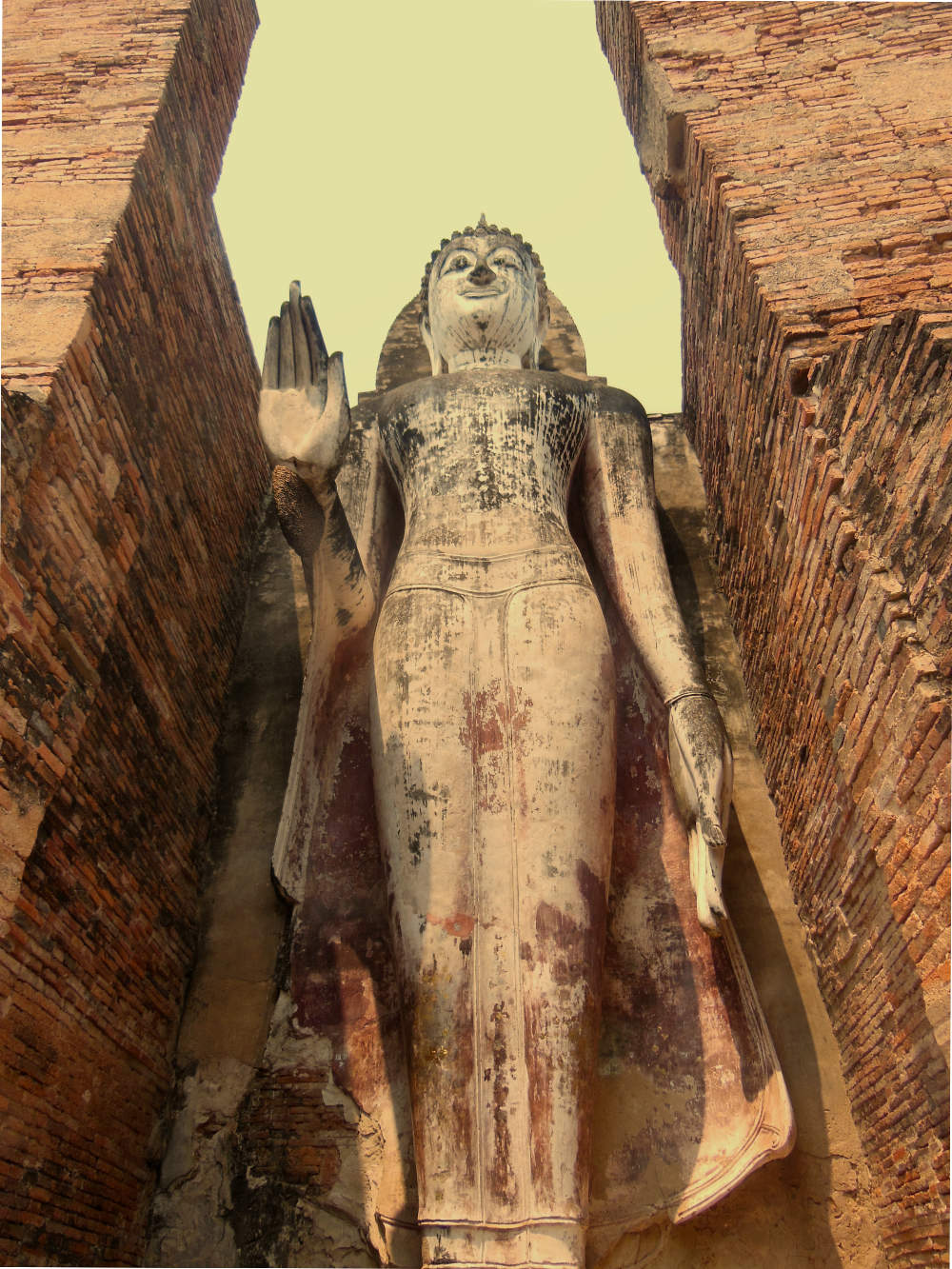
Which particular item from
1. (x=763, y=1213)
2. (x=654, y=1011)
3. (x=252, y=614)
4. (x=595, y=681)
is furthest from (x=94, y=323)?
(x=763, y=1213)

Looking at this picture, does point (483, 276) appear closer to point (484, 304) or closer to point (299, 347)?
point (484, 304)

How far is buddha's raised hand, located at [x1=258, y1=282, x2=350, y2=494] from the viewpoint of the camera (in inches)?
151

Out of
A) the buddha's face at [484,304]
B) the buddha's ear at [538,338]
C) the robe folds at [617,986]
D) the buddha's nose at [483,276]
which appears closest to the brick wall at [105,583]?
the robe folds at [617,986]

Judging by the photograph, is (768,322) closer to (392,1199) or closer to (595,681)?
(595,681)

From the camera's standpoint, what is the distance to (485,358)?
538cm

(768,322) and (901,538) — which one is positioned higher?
(768,322)

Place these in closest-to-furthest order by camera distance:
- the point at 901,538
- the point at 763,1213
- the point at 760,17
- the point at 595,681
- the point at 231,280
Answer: the point at 901,538 → the point at 763,1213 → the point at 595,681 → the point at 760,17 → the point at 231,280

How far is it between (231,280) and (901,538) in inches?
179

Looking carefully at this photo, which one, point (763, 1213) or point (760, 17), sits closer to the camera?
point (763, 1213)

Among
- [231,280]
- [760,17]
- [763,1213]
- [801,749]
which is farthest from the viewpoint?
[231,280]

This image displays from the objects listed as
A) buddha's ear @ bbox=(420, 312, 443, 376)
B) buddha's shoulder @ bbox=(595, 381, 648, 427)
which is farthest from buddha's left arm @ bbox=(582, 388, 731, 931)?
buddha's ear @ bbox=(420, 312, 443, 376)

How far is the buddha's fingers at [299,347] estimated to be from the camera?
390cm

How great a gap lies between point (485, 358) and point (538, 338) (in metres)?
0.49

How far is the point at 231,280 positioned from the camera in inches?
252
